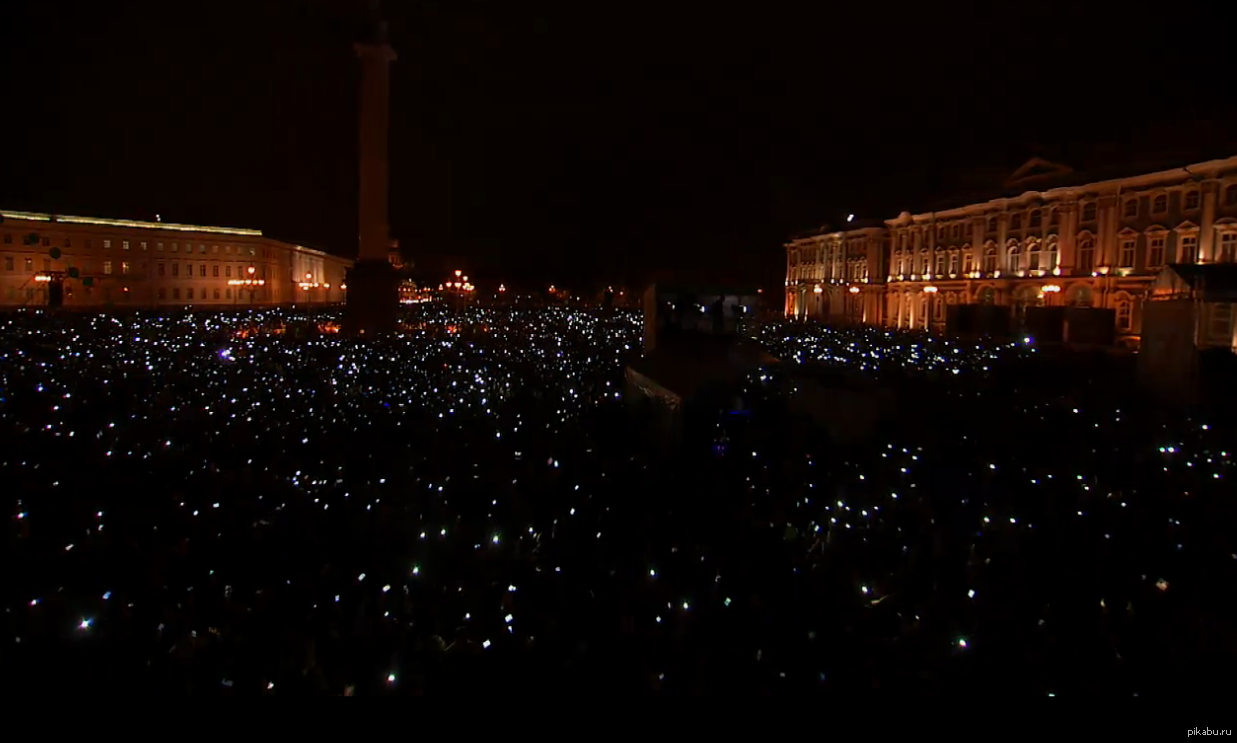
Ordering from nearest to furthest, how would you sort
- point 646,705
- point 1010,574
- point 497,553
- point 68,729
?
point 68,729, point 646,705, point 1010,574, point 497,553

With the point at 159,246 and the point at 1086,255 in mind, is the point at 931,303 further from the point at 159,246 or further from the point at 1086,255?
the point at 159,246

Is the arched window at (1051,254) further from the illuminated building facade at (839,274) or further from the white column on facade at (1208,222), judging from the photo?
the illuminated building facade at (839,274)

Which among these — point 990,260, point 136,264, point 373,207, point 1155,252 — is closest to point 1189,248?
point 1155,252

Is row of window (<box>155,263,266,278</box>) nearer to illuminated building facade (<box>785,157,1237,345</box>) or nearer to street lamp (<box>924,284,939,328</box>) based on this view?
illuminated building facade (<box>785,157,1237,345</box>)

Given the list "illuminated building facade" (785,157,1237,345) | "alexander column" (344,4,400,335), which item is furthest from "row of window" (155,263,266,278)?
"illuminated building facade" (785,157,1237,345)

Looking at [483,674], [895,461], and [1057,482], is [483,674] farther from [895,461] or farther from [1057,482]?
[1057,482]

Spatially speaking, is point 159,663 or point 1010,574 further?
point 1010,574

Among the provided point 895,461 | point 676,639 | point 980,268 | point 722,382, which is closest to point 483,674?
point 676,639
